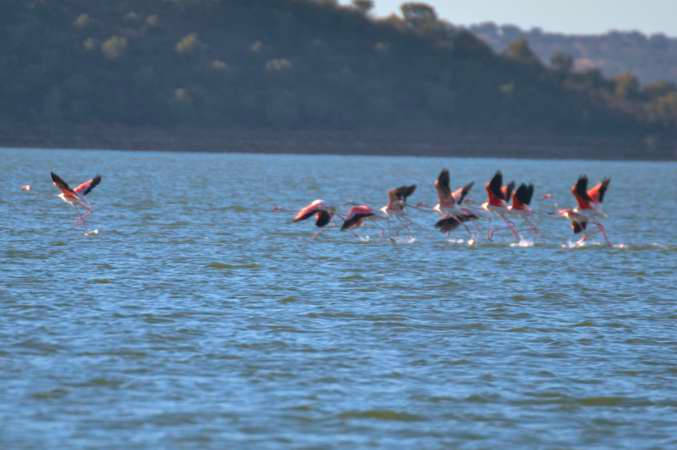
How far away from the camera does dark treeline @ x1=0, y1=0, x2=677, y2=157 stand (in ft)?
386

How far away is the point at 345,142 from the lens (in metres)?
127

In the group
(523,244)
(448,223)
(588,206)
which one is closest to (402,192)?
(448,223)

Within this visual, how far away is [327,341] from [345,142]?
4337 inches

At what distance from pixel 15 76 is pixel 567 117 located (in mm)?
60508

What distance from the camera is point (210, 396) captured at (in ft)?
45.5

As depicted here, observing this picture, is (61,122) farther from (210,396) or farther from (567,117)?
(210,396)

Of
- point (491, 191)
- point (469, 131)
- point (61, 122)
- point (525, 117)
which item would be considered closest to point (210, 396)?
point (491, 191)

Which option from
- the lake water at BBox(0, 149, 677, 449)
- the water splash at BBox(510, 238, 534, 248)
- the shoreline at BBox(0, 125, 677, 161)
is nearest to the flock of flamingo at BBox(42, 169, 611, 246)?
the lake water at BBox(0, 149, 677, 449)

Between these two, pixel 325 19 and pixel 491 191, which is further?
pixel 325 19

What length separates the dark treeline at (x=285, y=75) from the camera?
117688 millimetres

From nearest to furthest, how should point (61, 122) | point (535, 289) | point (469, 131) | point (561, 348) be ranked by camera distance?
point (561, 348), point (535, 289), point (61, 122), point (469, 131)

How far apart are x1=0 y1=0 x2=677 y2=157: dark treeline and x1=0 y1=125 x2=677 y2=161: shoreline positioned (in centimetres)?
140

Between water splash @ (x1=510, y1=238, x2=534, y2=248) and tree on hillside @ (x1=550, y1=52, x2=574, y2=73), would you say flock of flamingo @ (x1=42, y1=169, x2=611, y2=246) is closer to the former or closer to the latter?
water splash @ (x1=510, y1=238, x2=534, y2=248)

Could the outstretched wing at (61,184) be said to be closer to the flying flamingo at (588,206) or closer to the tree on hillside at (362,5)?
the flying flamingo at (588,206)
